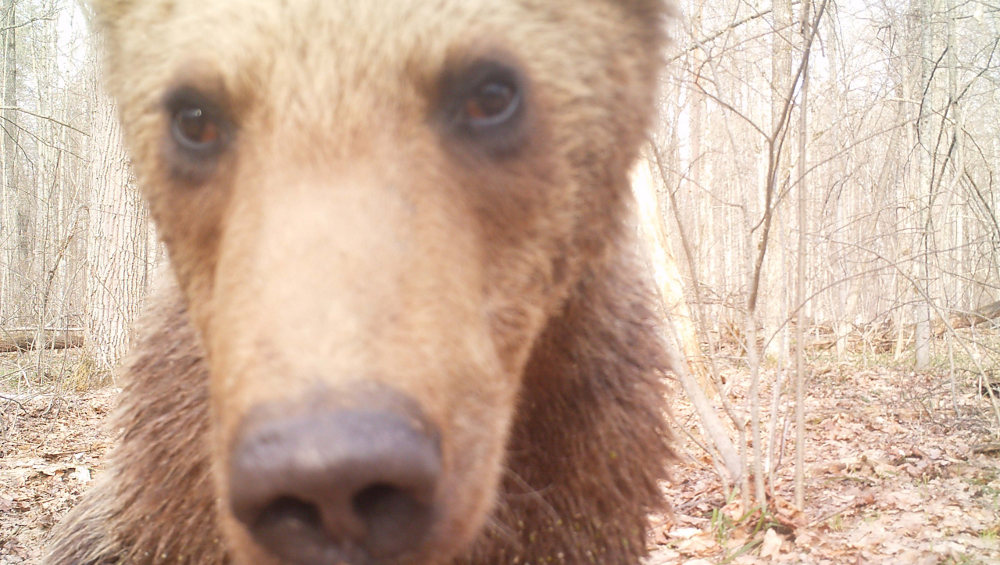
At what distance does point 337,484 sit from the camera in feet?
3.51

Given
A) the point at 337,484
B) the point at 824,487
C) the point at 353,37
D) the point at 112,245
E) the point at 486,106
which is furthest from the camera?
the point at 112,245

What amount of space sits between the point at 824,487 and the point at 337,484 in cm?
495

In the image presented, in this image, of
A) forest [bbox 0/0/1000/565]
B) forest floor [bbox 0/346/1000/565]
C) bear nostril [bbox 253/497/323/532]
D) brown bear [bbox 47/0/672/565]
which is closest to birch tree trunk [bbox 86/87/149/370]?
forest [bbox 0/0/1000/565]

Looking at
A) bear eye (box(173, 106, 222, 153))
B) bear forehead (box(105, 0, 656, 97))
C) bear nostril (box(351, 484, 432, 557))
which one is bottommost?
bear nostril (box(351, 484, 432, 557))

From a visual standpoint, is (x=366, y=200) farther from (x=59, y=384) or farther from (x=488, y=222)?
(x=59, y=384)

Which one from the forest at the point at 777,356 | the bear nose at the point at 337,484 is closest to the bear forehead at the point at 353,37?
the forest at the point at 777,356

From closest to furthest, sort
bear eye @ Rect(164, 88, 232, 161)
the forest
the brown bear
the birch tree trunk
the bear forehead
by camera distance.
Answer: the brown bear → the bear forehead → bear eye @ Rect(164, 88, 232, 161) → the forest → the birch tree trunk

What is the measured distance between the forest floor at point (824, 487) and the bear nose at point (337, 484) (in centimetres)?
201

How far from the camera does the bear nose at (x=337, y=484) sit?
41.9 inches

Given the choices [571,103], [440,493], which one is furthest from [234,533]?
[571,103]

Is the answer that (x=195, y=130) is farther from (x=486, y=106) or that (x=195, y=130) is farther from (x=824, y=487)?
(x=824, y=487)

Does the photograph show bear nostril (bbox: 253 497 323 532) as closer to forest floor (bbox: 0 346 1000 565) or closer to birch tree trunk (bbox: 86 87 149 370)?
forest floor (bbox: 0 346 1000 565)

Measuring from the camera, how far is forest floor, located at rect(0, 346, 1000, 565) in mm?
4105

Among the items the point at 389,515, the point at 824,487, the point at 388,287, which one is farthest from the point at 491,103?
the point at 824,487
